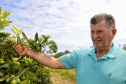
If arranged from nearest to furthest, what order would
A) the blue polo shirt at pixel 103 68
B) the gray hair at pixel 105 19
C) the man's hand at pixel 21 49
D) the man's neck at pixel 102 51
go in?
the man's hand at pixel 21 49, the blue polo shirt at pixel 103 68, the gray hair at pixel 105 19, the man's neck at pixel 102 51

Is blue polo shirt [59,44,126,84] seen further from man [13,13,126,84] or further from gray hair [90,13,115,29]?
gray hair [90,13,115,29]

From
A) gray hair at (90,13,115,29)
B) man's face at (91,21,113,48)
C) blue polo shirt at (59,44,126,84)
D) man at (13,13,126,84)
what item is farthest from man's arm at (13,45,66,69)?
gray hair at (90,13,115,29)

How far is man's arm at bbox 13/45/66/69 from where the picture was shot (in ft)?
6.06

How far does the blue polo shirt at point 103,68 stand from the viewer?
6.79 feet

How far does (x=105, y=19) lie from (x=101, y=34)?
243 mm

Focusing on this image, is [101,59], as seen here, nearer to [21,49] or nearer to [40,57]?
[40,57]

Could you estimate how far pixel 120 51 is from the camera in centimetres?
230

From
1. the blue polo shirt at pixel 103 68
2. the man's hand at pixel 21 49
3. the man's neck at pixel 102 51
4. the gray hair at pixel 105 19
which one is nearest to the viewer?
the man's hand at pixel 21 49

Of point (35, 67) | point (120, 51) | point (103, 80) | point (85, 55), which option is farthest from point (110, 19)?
point (35, 67)

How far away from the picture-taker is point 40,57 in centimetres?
215

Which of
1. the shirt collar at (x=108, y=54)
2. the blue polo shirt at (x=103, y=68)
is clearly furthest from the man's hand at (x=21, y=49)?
the shirt collar at (x=108, y=54)

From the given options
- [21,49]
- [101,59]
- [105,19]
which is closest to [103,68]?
[101,59]

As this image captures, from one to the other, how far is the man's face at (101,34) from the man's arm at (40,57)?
2.30 ft

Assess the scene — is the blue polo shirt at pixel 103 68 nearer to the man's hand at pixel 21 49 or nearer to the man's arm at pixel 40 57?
the man's arm at pixel 40 57
